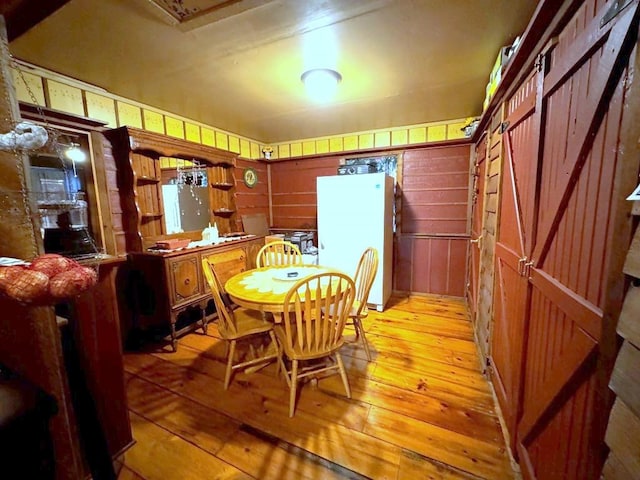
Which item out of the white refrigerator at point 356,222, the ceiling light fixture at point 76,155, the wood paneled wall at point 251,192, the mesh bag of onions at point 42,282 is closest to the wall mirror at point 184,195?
the wood paneled wall at point 251,192

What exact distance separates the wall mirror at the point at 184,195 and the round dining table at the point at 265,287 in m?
1.25

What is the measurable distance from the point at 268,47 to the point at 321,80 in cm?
53

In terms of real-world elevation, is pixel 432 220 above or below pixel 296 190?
below

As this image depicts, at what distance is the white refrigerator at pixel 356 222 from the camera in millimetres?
2980

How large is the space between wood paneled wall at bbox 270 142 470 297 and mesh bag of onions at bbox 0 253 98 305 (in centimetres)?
349

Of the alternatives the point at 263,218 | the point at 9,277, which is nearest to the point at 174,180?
the point at 263,218

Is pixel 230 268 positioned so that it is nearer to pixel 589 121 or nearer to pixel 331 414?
pixel 331 414

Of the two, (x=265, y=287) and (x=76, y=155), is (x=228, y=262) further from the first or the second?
(x=76, y=155)

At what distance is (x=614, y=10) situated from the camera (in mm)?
668

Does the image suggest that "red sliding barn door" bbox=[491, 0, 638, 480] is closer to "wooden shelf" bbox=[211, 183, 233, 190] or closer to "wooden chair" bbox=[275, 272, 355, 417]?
A: "wooden chair" bbox=[275, 272, 355, 417]

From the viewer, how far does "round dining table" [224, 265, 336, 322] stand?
164 cm

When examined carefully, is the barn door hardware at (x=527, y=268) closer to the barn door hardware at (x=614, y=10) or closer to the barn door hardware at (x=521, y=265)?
the barn door hardware at (x=521, y=265)

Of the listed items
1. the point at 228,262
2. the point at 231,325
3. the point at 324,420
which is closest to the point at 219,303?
the point at 231,325

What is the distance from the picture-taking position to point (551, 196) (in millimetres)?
1039
